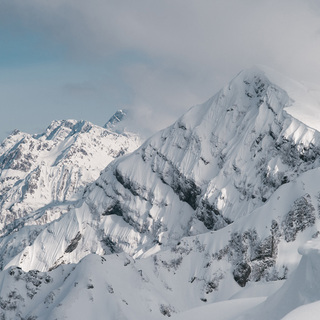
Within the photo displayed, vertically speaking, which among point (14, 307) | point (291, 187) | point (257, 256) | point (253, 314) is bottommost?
point (253, 314)

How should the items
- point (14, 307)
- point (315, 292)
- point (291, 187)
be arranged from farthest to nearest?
point (291, 187) → point (14, 307) → point (315, 292)

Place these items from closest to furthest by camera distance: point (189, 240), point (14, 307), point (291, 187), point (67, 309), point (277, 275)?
point (67, 309) < point (14, 307) < point (277, 275) < point (291, 187) < point (189, 240)

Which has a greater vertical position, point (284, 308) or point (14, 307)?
point (14, 307)

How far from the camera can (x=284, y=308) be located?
4097cm

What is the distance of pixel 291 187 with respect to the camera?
184 meters

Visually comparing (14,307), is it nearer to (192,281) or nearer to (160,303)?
(160,303)

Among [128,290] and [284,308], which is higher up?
[128,290]

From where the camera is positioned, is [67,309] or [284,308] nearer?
[284,308]

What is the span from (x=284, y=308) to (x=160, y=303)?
Answer: 12073 cm

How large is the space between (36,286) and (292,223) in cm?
9219

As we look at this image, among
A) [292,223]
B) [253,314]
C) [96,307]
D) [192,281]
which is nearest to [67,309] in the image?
[96,307]

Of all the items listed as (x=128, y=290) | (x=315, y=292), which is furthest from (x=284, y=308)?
(x=128, y=290)

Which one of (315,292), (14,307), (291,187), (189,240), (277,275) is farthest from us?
(189,240)

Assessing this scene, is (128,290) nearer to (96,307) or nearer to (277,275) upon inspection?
(96,307)
